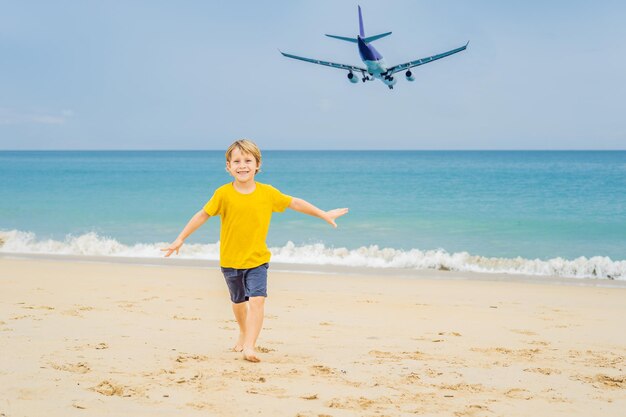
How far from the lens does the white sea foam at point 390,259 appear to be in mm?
→ 12852

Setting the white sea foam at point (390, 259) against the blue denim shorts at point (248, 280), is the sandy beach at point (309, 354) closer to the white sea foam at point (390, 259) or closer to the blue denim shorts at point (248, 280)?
the blue denim shorts at point (248, 280)

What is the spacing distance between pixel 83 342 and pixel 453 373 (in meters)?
2.62

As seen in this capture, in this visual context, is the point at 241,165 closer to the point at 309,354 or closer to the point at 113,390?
the point at 309,354

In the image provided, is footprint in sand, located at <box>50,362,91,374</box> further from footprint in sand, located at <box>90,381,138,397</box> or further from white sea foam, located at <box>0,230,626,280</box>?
white sea foam, located at <box>0,230,626,280</box>

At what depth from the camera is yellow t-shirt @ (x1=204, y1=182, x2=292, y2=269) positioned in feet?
15.2

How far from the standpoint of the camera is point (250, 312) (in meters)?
4.81

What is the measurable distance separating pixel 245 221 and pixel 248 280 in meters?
0.40

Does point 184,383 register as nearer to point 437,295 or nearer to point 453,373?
point 453,373

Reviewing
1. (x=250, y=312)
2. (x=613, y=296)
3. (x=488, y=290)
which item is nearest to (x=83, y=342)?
(x=250, y=312)

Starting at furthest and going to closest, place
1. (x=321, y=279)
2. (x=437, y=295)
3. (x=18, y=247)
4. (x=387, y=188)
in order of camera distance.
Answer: (x=387, y=188)
(x=18, y=247)
(x=321, y=279)
(x=437, y=295)

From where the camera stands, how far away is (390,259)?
575 inches

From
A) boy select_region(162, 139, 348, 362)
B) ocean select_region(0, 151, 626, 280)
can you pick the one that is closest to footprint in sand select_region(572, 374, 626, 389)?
boy select_region(162, 139, 348, 362)
